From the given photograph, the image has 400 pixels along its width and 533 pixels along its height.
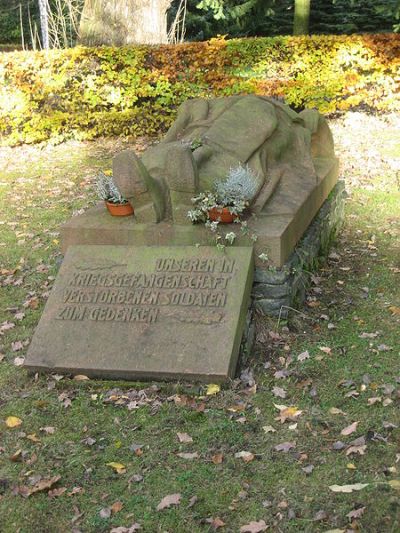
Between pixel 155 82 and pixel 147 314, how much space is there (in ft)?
24.9

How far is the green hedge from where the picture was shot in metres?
11.5

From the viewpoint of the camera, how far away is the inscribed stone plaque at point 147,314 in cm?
465

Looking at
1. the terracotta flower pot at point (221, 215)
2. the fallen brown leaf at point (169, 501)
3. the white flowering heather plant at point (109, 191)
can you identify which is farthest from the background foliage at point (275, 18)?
the fallen brown leaf at point (169, 501)

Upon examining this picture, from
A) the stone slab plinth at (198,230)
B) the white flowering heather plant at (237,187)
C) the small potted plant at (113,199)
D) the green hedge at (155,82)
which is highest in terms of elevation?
the white flowering heather plant at (237,187)

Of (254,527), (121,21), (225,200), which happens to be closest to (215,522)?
(254,527)

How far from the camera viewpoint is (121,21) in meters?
12.2

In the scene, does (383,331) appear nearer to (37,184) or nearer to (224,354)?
(224,354)

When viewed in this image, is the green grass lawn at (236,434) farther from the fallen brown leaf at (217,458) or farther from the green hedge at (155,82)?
the green hedge at (155,82)

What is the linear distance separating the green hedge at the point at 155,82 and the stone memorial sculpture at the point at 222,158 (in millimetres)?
4756

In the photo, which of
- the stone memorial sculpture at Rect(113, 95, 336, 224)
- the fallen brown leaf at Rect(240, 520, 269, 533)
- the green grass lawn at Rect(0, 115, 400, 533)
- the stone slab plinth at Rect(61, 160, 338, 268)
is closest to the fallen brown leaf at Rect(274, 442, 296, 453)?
the green grass lawn at Rect(0, 115, 400, 533)

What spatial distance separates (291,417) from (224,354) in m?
0.60

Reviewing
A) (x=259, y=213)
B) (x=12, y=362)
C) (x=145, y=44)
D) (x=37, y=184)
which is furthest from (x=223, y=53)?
(x=12, y=362)

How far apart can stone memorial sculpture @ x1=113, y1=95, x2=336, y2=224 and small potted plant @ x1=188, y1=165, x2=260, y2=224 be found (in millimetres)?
91

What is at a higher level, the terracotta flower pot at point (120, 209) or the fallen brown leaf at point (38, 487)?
the terracotta flower pot at point (120, 209)
